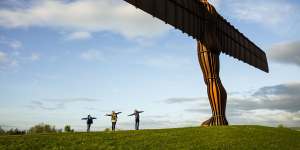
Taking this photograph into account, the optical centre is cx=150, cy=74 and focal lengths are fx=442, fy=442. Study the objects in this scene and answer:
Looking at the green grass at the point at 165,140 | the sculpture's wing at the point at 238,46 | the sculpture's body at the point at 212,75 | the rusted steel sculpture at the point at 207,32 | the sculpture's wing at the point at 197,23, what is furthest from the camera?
the sculpture's wing at the point at 238,46

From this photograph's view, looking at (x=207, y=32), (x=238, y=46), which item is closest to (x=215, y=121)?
(x=207, y=32)

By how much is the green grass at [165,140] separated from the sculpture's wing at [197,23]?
18.2ft

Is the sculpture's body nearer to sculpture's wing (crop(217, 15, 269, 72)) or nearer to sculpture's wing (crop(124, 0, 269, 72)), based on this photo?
sculpture's wing (crop(124, 0, 269, 72))

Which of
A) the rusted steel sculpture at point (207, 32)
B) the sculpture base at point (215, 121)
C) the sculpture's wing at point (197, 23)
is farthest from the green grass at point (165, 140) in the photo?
the sculpture's wing at point (197, 23)

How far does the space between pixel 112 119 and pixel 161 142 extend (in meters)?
9.91

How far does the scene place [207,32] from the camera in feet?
84.0

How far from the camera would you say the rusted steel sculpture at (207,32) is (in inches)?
902

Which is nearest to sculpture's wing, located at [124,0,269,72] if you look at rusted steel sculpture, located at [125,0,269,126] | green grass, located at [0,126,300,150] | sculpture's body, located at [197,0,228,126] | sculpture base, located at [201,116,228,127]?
rusted steel sculpture, located at [125,0,269,126]

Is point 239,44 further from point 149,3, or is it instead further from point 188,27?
point 149,3

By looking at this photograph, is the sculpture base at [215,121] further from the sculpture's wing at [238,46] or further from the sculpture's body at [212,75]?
the sculpture's wing at [238,46]

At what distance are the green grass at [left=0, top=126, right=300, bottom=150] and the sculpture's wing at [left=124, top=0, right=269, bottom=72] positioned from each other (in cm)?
556

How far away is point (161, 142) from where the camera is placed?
19656mm

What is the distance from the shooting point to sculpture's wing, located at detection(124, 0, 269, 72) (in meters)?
21.6

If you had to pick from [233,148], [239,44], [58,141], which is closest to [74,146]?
[58,141]
